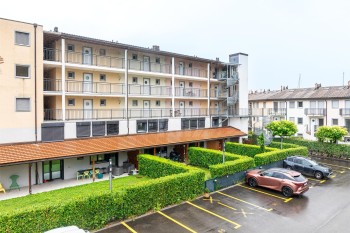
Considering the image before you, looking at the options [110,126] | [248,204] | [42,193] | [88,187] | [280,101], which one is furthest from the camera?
[280,101]

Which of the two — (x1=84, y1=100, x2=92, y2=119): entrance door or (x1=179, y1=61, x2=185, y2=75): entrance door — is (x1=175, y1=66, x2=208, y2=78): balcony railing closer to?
(x1=179, y1=61, x2=185, y2=75): entrance door

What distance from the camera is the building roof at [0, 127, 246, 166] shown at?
57.3 feet

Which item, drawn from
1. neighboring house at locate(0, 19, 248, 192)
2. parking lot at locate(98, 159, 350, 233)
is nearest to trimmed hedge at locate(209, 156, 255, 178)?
parking lot at locate(98, 159, 350, 233)

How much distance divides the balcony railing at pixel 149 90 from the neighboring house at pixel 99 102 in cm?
11

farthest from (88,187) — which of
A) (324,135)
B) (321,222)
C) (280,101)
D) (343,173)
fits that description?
(280,101)

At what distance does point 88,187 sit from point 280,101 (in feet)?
129

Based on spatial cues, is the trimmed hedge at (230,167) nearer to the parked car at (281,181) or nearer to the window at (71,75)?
the parked car at (281,181)

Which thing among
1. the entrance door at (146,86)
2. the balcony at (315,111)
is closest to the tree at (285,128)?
the balcony at (315,111)

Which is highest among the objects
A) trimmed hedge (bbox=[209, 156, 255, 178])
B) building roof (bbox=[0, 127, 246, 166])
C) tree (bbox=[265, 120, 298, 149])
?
tree (bbox=[265, 120, 298, 149])

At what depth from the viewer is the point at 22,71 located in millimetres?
19578

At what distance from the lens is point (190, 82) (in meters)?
33.2

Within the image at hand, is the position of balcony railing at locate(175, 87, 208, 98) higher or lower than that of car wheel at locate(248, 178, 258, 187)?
higher

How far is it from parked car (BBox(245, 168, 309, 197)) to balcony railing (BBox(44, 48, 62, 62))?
1963cm

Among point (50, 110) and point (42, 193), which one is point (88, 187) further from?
point (50, 110)
